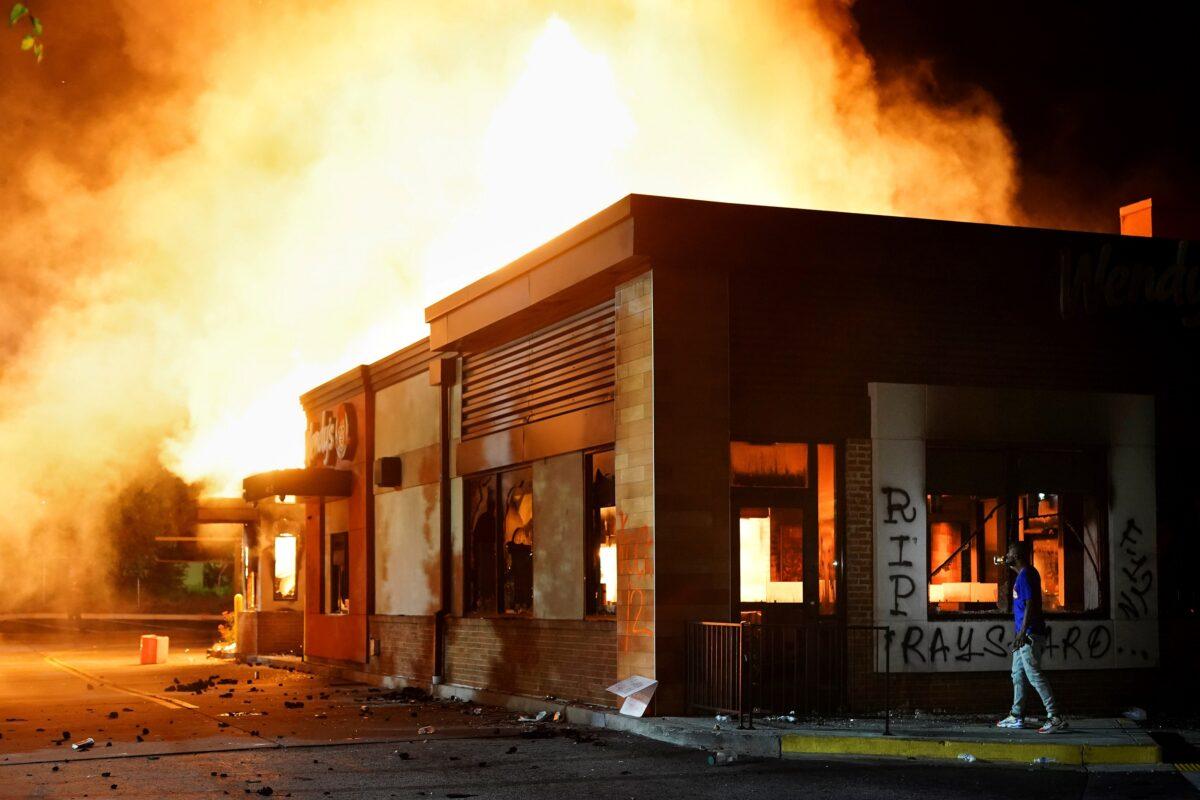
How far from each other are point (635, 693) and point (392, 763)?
3.26 m

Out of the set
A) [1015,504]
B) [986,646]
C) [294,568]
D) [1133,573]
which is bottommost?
[986,646]

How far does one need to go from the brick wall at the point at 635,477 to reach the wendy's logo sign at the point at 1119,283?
502cm

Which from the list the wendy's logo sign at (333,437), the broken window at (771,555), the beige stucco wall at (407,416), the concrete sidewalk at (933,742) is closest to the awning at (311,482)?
the wendy's logo sign at (333,437)

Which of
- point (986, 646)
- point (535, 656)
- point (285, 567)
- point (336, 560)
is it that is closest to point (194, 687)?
point (336, 560)

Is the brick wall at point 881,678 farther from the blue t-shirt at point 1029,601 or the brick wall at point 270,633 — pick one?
the brick wall at point 270,633

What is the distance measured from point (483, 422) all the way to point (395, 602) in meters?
4.66

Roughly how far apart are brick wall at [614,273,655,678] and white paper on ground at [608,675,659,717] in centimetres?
10

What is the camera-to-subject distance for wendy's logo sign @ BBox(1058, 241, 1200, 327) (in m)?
16.1

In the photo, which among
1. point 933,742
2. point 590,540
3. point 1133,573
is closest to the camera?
point 933,742

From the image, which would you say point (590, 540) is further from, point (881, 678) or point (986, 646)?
point (986, 646)

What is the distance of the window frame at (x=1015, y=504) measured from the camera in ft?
51.5

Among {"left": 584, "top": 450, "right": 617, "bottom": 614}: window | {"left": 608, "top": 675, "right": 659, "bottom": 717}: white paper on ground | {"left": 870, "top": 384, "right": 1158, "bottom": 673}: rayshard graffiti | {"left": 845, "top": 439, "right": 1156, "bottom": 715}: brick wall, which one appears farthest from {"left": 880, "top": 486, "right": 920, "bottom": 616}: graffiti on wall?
{"left": 584, "top": 450, "right": 617, "bottom": 614}: window

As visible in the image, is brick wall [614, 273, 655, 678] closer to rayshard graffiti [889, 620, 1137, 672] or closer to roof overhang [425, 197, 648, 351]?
roof overhang [425, 197, 648, 351]

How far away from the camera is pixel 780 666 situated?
14.8 meters
